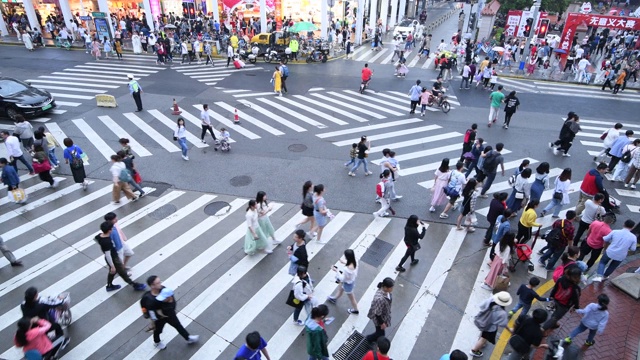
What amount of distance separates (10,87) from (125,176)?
37.2 ft

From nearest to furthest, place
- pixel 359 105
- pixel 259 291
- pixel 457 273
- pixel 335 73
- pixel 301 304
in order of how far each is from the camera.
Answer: pixel 301 304 → pixel 259 291 → pixel 457 273 → pixel 359 105 → pixel 335 73

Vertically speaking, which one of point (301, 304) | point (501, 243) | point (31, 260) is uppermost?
point (501, 243)

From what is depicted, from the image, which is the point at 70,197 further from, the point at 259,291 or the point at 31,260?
the point at 259,291

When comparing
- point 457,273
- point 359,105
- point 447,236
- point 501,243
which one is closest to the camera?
point 501,243

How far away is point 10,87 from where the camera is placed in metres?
17.5

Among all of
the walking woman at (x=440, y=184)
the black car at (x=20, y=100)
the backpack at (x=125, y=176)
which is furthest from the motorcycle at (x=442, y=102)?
the black car at (x=20, y=100)

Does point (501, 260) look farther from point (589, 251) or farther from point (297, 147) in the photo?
point (297, 147)

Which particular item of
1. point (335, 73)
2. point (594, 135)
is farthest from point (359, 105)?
point (594, 135)

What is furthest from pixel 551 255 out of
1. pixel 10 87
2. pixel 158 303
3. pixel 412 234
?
pixel 10 87

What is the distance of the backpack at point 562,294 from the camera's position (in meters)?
6.85

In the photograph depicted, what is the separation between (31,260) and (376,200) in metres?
9.16

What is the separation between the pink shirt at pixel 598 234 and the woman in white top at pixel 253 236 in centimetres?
731

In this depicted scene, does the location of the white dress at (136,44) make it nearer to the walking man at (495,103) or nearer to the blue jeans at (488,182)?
the walking man at (495,103)

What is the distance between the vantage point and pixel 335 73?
25781mm
